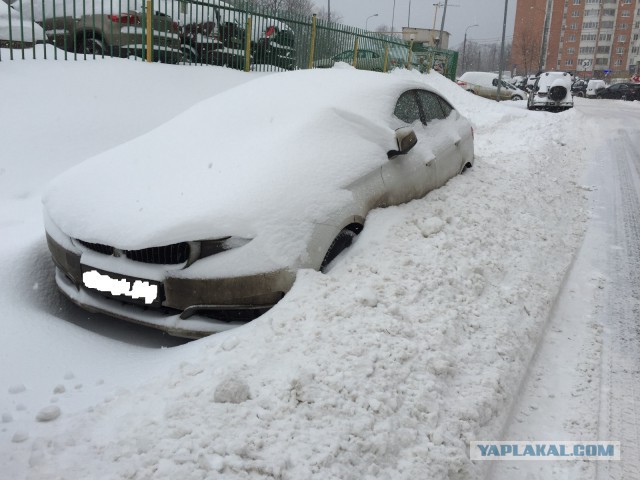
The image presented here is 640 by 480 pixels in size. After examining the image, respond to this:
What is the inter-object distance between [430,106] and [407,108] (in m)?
0.68

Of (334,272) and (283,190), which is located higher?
(283,190)

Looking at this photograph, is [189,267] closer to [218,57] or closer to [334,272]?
[334,272]

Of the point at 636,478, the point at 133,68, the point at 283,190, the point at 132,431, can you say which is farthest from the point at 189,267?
the point at 133,68

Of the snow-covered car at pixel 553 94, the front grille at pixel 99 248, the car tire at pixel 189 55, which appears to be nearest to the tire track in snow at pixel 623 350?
the front grille at pixel 99 248

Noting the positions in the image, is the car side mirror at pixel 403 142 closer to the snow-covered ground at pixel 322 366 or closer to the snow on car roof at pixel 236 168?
the snow on car roof at pixel 236 168

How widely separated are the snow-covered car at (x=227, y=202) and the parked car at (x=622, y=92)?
47.4 m

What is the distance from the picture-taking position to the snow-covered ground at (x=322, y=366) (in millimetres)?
2230

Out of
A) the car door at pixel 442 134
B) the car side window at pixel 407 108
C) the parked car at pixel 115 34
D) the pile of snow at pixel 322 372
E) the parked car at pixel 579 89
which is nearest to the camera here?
the pile of snow at pixel 322 372

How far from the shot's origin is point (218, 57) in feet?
34.8

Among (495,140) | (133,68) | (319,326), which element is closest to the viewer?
(319,326)

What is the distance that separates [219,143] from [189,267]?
1274 mm

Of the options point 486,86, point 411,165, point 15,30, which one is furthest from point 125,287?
point 486,86

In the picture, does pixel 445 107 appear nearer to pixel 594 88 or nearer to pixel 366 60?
pixel 366 60

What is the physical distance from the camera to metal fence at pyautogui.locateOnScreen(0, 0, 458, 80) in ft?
26.6
